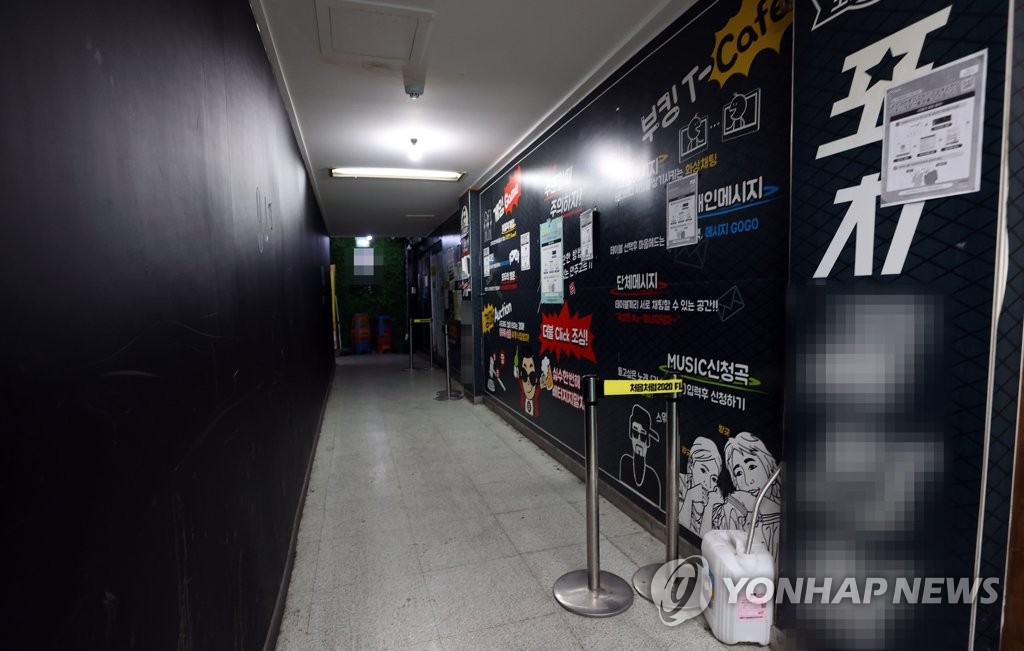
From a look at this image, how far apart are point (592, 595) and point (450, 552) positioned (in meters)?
0.78

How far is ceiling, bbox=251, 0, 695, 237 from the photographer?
236 centimetres

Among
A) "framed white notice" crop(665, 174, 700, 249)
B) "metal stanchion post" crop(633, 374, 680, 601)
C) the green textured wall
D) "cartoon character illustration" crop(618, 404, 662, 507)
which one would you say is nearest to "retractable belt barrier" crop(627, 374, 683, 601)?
"metal stanchion post" crop(633, 374, 680, 601)

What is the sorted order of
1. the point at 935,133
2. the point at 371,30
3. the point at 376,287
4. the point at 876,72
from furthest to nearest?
the point at 376,287
the point at 371,30
the point at 876,72
the point at 935,133

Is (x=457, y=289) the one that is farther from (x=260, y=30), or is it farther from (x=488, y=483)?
A: (x=260, y=30)

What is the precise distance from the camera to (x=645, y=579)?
7.48 ft

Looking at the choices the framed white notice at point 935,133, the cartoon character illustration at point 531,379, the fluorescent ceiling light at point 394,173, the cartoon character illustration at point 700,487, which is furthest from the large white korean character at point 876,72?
the fluorescent ceiling light at point 394,173

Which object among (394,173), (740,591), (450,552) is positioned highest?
(394,173)

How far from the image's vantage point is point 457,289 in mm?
7137

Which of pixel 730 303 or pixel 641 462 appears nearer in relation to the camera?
pixel 730 303

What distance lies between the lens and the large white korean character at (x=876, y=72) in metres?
1.30

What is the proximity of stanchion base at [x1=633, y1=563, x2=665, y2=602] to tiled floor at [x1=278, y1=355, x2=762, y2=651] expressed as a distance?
56mm

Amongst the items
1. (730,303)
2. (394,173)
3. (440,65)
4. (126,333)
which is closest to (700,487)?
(730,303)

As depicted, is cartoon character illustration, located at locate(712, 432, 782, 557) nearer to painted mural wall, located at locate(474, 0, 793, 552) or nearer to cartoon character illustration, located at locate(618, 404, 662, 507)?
painted mural wall, located at locate(474, 0, 793, 552)

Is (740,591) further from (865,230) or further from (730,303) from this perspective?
(865,230)
